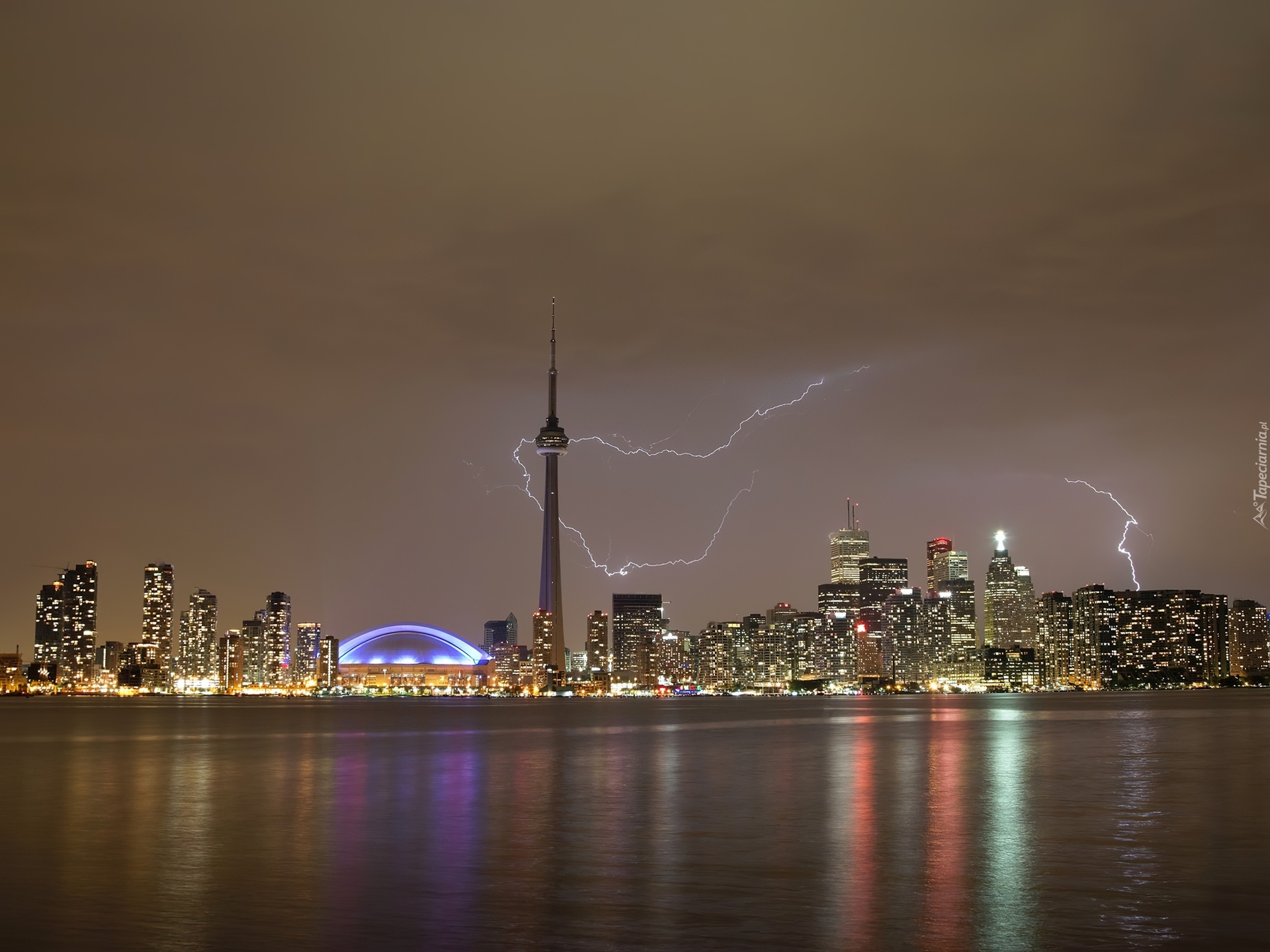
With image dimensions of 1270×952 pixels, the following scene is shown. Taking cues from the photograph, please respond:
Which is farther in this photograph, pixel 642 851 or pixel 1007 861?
pixel 642 851

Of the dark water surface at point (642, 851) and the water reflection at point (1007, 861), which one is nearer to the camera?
the water reflection at point (1007, 861)

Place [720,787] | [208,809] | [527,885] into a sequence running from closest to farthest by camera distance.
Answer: [527,885] → [208,809] → [720,787]

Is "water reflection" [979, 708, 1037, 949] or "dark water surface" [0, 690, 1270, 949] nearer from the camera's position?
"water reflection" [979, 708, 1037, 949]

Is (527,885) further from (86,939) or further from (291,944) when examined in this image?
(86,939)

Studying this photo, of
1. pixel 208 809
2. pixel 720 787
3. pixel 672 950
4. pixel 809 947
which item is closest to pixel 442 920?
pixel 672 950

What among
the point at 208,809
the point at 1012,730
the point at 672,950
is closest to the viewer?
the point at 672,950

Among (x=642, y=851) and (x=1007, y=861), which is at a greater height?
(x=1007, y=861)

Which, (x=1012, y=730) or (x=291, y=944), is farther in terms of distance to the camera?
(x=1012, y=730)
